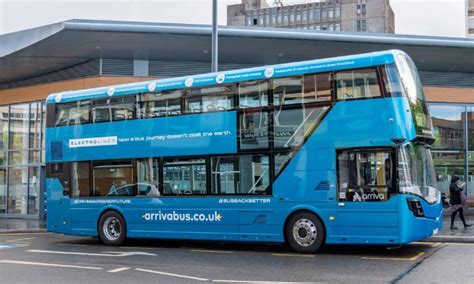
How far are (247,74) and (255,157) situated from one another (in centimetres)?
197

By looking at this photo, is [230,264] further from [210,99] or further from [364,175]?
[210,99]

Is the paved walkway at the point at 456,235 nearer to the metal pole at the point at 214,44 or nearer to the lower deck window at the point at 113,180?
the lower deck window at the point at 113,180

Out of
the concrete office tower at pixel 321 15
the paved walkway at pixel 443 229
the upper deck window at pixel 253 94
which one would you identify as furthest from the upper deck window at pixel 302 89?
the concrete office tower at pixel 321 15

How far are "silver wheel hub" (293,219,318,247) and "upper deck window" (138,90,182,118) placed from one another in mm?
4131

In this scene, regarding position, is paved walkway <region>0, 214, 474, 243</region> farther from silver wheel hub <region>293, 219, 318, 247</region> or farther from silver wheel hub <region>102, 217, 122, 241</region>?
silver wheel hub <region>102, 217, 122, 241</region>

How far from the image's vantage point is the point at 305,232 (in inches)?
483

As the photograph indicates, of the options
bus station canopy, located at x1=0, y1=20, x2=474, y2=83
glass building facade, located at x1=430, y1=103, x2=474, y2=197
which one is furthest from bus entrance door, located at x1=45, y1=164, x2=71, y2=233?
glass building facade, located at x1=430, y1=103, x2=474, y2=197

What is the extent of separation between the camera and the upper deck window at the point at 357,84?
1154 cm

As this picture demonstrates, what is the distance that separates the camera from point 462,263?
417 inches

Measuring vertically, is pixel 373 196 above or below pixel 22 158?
below

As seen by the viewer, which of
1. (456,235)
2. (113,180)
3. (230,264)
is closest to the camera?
(230,264)

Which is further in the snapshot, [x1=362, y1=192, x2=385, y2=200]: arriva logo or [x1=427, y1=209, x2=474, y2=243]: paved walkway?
[x1=427, y1=209, x2=474, y2=243]: paved walkway

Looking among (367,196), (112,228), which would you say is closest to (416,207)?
(367,196)

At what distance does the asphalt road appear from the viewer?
30.6 ft
